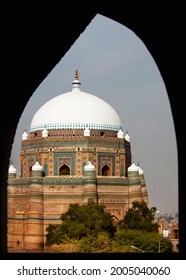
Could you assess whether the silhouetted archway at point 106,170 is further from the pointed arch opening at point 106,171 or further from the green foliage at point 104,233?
the green foliage at point 104,233

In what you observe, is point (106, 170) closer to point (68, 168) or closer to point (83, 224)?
point (68, 168)

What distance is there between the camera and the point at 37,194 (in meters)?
33.6

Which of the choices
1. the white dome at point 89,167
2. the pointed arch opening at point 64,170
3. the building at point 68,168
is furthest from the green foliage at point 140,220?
the pointed arch opening at point 64,170

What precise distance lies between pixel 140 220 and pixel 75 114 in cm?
865

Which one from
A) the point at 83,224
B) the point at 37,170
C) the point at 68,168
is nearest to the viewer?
the point at 83,224

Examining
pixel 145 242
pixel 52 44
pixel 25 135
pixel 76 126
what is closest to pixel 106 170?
pixel 76 126

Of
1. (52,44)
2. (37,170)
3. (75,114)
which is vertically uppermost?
(75,114)

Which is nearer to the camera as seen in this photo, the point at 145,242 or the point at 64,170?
the point at 145,242

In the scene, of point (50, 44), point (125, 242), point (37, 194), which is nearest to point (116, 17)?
point (50, 44)

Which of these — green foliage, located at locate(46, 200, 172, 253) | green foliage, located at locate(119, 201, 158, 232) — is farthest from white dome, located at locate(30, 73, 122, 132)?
green foliage, located at locate(119, 201, 158, 232)

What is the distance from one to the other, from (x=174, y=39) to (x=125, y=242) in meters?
20.9

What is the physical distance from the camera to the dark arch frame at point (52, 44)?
3.61 meters

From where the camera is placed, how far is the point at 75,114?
119 ft
